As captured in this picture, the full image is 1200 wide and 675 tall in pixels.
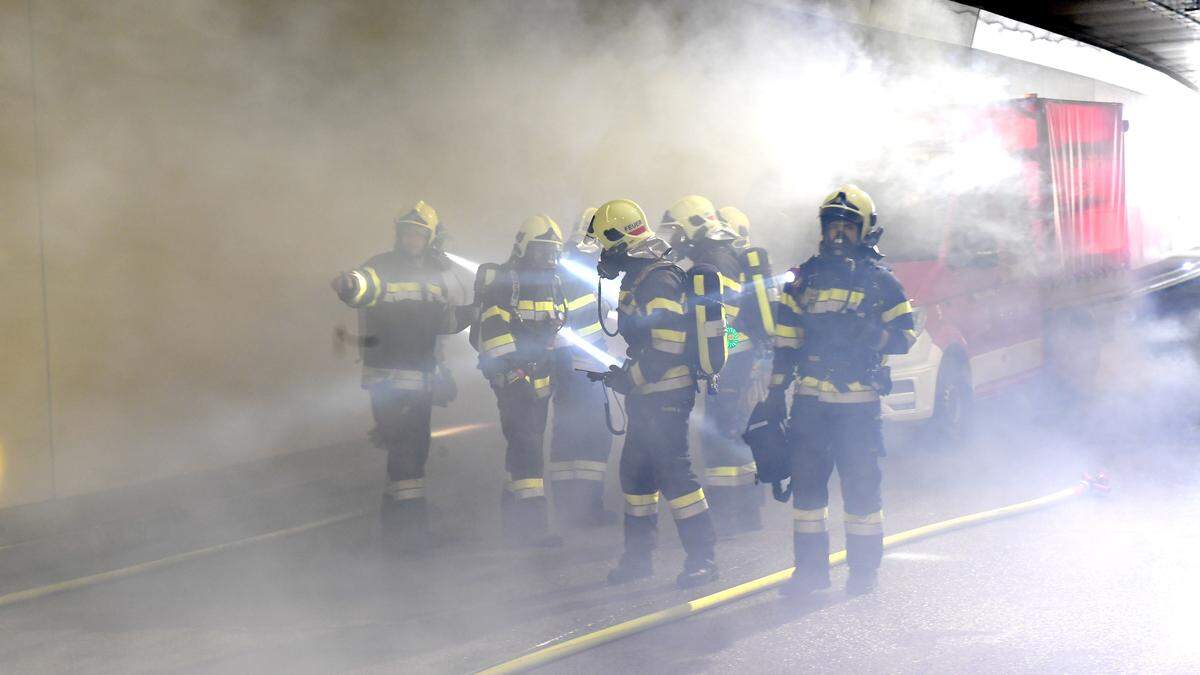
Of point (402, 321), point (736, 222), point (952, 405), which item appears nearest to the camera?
point (402, 321)

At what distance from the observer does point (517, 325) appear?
A: 6.57 metres

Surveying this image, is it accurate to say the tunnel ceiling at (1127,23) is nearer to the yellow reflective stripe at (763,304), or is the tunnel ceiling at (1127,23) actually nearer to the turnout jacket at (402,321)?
the yellow reflective stripe at (763,304)

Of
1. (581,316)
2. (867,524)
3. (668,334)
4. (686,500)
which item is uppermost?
(581,316)

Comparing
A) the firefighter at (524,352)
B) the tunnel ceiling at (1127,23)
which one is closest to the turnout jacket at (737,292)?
the firefighter at (524,352)

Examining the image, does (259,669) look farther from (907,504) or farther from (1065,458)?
(1065,458)

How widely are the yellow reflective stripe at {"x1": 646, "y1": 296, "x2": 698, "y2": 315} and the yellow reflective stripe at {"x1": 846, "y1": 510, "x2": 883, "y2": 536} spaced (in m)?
1.18

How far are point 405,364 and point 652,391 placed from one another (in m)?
1.56

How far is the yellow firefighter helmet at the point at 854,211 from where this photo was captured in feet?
17.7

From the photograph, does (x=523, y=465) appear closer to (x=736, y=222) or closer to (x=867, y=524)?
(x=736, y=222)

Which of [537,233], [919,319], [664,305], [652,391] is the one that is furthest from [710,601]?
[919,319]

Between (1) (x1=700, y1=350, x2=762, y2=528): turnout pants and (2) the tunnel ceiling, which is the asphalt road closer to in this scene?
(1) (x1=700, y1=350, x2=762, y2=528): turnout pants

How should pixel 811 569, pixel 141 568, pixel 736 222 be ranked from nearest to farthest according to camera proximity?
1. pixel 811 569
2. pixel 141 568
3. pixel 736 222

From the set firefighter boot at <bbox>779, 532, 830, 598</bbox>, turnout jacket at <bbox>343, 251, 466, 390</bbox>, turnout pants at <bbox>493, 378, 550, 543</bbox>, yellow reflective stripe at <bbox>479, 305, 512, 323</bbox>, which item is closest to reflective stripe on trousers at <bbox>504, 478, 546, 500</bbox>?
turnout pants at <bbox>493, 378, 550, 543</bbox>

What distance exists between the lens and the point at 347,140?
831cm
